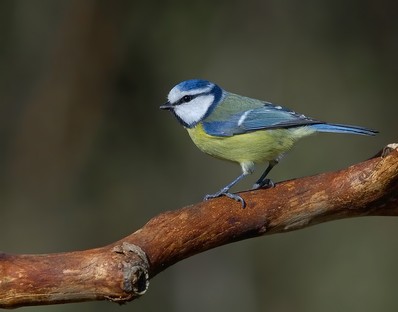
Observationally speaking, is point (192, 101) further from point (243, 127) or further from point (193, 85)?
point (243, 127)

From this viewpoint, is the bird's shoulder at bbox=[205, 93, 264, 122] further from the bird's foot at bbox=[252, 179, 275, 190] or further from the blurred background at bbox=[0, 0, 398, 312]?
the blurred background at bbox=[0, 0, 398, 312]

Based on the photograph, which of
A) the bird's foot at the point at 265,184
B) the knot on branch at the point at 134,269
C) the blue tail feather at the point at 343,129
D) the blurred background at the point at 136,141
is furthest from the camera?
the blurred background at the point at 136,141

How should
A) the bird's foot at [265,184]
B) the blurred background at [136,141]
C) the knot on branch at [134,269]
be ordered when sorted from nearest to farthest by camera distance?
the knot on branch at [134,269]
the bird's foot at [265,184]
the blurred background at [136,141]

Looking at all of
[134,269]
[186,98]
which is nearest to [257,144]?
[186,98]

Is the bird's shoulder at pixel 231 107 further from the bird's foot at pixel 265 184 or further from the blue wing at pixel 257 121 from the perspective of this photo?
the bird's foot at pixel 265 184

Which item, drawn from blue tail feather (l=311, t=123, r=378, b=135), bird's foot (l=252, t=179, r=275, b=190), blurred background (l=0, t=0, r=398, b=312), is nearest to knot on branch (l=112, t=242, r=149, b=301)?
bird's foot (l=252, t=179, r=275, b=190)

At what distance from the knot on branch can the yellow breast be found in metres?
0.78

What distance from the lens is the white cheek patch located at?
99.9 inches

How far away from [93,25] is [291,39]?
131cm

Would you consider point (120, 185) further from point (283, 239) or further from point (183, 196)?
point (283, 239)

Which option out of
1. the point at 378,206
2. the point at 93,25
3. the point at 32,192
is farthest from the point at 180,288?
the point at 378,206

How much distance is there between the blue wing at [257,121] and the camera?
→ 2.39 meters

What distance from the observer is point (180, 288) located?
13.7ft

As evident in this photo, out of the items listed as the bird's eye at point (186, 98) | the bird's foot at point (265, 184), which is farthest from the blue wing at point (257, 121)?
the bird's foot at point (265, 184)
